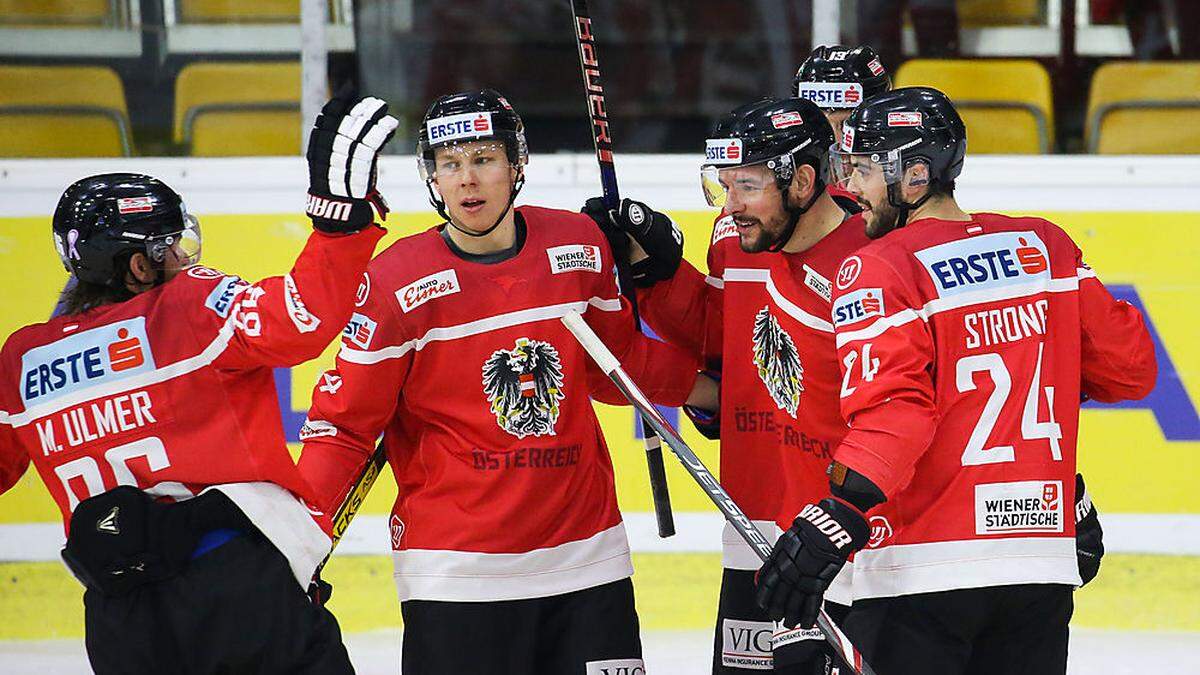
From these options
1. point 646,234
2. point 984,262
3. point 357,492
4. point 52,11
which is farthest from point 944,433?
point 52,11

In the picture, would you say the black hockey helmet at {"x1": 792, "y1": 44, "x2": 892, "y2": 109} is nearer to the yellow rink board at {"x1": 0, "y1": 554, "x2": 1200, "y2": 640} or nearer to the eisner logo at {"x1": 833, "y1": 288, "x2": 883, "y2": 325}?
the eisner logo at {"x1": 833, "y1": 288, "x2": 883, "y2": 325}

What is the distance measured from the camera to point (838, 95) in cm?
372

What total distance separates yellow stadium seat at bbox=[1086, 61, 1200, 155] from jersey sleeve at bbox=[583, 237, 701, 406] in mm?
2159

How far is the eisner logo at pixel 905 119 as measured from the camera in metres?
2.83

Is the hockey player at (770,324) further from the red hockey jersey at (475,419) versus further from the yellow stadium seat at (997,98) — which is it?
the yellow stadium seat at (997,98)

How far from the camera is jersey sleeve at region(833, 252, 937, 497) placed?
8.56ft

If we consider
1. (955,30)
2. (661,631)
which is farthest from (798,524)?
(955,30)

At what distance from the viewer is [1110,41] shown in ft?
17.1

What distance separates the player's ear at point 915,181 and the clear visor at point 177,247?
1.22m

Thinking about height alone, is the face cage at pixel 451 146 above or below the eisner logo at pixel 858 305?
above

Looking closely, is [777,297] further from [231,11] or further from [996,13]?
[231,11]

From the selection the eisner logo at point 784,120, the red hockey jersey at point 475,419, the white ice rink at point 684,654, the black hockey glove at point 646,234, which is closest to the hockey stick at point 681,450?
the red hockey jersey at point 475,419

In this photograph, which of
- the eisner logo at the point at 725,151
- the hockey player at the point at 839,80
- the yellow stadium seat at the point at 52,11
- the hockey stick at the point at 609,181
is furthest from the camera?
the yellow stadium seat at the point at 52,11

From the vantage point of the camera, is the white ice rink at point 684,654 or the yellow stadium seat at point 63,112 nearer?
the white ice rink at point 684,654
